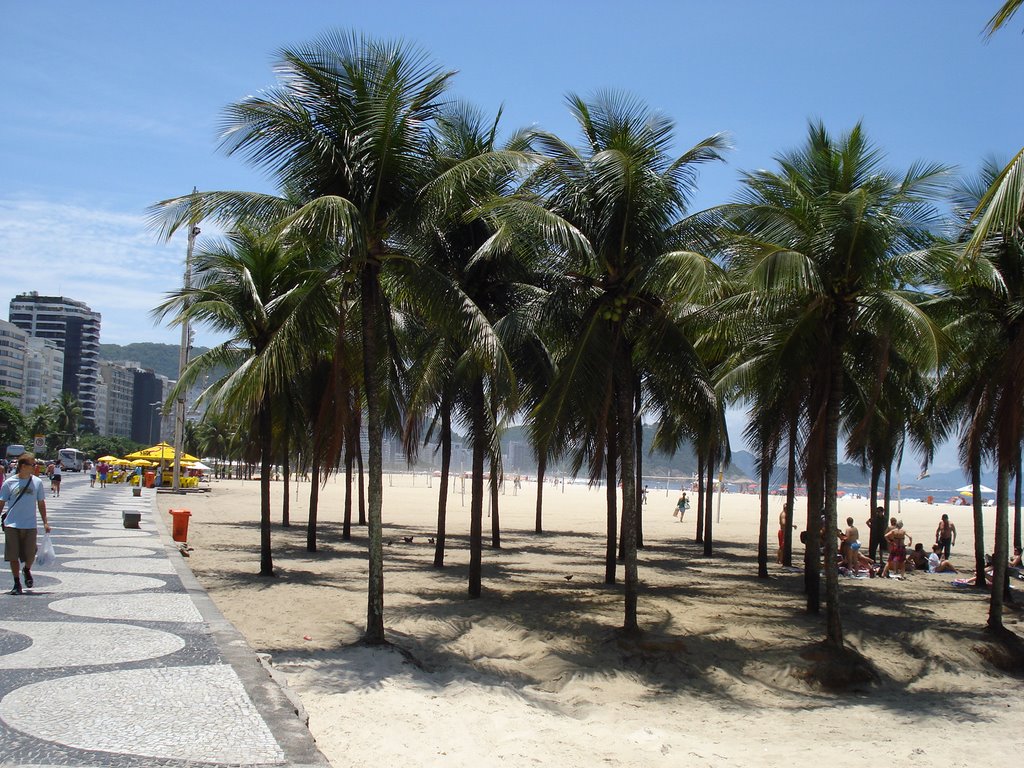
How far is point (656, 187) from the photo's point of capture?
10.7 m

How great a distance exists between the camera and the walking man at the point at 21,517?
31.2 ft

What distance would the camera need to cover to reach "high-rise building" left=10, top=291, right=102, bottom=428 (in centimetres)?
17775

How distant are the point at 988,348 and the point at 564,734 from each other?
30.9 ft

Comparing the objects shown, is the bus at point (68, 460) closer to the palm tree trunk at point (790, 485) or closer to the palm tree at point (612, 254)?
the palm tree trunk at point (790, 485)

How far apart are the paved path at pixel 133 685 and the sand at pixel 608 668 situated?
2.75 feet

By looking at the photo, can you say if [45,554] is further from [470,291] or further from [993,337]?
[993,337]

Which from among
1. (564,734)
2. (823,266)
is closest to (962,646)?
(823,266)

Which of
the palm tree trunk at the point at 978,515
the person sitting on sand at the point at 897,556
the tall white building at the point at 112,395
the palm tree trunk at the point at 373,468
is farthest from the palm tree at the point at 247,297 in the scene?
the tall white building at the point at 112,395

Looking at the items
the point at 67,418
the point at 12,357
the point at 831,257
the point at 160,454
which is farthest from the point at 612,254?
the point at 12,357

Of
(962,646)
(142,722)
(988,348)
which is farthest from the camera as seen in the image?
(988,348)

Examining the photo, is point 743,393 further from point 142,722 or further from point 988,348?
point 142,722

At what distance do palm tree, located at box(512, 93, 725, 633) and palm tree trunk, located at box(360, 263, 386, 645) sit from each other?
1.93 m

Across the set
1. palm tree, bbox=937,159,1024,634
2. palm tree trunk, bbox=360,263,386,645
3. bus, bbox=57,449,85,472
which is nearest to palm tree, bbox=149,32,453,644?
palm tree trunk, bbox=360,263,386,645

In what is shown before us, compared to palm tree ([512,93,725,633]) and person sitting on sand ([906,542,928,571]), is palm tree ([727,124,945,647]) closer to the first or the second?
palm tree ([512,93,725,633])
